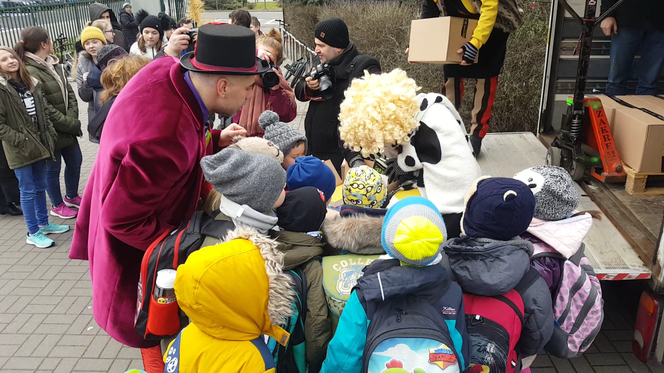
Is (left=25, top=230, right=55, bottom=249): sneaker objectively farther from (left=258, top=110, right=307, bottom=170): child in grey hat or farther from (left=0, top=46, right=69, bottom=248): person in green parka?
(left=258, top=110, right=307, bottom=170): child in grey hat

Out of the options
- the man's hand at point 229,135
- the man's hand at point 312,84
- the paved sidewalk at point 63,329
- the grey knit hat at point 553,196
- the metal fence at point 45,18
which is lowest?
the paved sidewalk at point 63,329

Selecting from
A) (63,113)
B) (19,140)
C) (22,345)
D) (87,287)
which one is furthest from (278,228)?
(63,113)

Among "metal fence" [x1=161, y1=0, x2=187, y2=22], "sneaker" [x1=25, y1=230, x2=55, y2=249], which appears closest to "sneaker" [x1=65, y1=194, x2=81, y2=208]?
"sneaker" [x1=25, y1=230, x2=55, y2=249]

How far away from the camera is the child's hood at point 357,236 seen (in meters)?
2.13

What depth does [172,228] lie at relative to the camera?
7.27 feet

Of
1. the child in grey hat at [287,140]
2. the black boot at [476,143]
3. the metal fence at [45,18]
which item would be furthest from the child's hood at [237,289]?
the metal fence at [45,18]

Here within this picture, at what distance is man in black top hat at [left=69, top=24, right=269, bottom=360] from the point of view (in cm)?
205

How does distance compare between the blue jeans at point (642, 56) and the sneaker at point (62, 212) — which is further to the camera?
the sneaker at point (62, 212)

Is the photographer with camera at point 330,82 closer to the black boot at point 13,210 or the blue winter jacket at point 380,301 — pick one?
the blue winter jacket at point 380,301

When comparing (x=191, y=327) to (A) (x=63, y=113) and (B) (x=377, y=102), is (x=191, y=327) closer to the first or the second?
(B) (x=377, y=102)

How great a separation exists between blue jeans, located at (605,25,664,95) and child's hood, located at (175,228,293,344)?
4.47m

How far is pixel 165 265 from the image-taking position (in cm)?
205

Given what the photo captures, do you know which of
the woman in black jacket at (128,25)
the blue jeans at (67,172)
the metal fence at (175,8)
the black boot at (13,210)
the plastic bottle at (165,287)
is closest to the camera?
Result: the plastic bottle at (165,287)

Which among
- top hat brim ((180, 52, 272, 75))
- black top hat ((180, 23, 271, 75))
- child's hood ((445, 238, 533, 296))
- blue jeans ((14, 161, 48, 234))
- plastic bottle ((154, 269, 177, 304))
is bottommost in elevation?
blue jeans ((14, 161, 48, 234))
